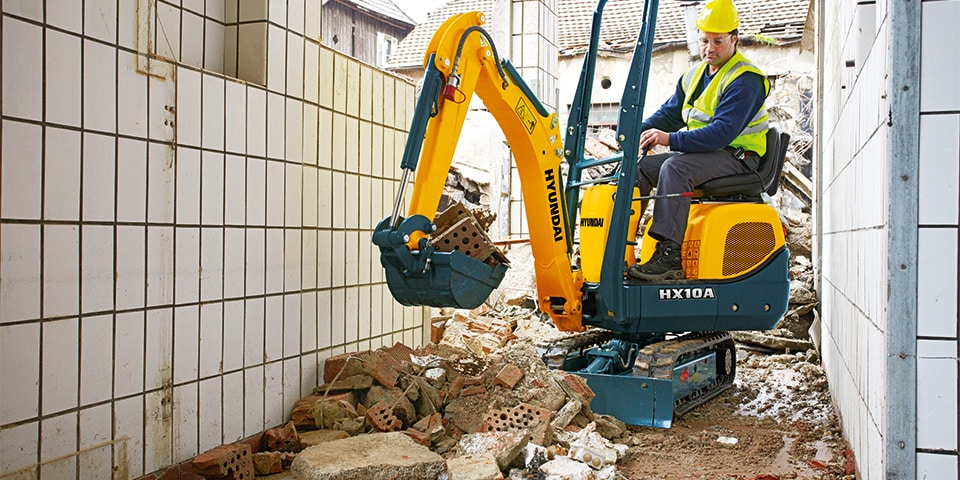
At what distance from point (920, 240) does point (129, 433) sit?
9.76 feet

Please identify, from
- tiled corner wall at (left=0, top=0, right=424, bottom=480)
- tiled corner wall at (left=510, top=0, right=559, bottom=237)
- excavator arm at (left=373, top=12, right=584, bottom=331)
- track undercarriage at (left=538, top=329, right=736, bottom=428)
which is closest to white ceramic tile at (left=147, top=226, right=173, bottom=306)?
tiled corner wall at (left=0, top=0, right=424, bottom=480)

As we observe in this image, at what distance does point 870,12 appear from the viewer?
3.31 meters

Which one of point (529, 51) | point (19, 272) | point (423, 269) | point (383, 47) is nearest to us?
point (19, 272)

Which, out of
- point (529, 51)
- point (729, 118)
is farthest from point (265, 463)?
point (529, 51)

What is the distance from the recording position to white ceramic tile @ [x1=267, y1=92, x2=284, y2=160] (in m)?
4.04

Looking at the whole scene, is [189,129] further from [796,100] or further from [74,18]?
[796,100]

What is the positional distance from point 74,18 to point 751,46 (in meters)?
15.6

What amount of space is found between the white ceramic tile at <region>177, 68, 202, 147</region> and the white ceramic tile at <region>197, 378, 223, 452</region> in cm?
109

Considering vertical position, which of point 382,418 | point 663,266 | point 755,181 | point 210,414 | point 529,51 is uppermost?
point 529,51

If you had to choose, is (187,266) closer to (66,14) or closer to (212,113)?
(212,113)

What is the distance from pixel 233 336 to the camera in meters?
3.79

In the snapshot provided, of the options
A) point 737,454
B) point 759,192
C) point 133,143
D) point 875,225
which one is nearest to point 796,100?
point 759,192

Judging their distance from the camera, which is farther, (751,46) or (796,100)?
(751,46)

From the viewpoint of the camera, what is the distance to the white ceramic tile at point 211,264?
3609mm
